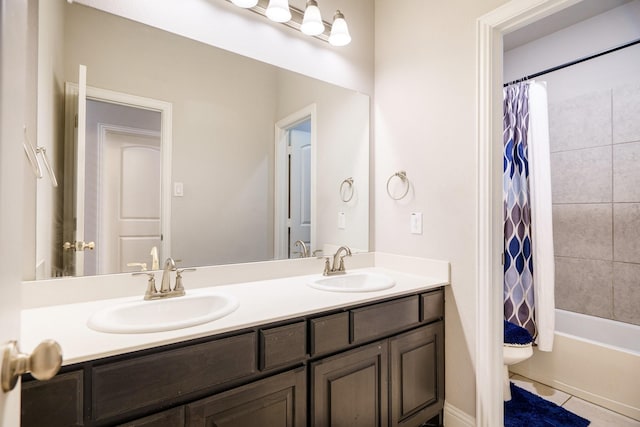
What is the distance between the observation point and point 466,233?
165cm

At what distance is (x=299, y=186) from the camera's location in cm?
192

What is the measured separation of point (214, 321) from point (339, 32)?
168 centimetres

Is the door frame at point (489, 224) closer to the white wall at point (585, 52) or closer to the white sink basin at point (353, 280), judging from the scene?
the white sink basin at point (353, 280)

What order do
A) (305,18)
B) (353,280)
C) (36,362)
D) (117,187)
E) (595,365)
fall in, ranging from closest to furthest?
(36,362) → (117,187) → (305,18) → (353,280) → (595,365)

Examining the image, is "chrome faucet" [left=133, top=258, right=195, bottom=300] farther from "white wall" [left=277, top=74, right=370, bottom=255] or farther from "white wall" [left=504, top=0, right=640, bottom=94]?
"white wall" [left=504, top=0, right=640, bottom=94]

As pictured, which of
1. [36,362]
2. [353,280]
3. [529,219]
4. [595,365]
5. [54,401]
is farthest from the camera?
[529,219]

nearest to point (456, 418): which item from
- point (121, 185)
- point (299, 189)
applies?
point (299, 189)

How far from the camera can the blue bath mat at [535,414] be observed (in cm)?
174

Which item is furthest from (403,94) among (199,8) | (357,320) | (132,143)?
(132,143)

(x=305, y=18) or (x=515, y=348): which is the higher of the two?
(x=305, y=18)

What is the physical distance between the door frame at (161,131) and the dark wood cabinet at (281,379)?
0.65 m

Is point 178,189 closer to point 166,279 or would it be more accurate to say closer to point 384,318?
point 166,279

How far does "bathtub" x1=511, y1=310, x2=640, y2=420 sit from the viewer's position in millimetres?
1827

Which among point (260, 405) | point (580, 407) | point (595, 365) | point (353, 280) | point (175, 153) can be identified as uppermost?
point (175, 153)
